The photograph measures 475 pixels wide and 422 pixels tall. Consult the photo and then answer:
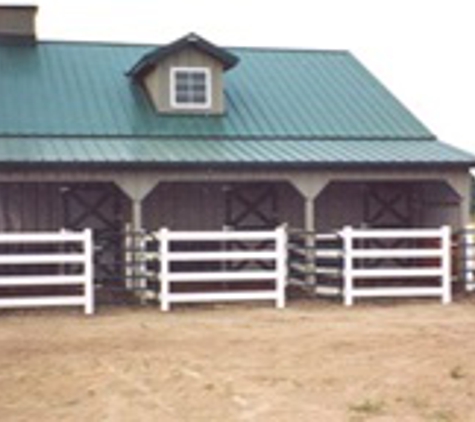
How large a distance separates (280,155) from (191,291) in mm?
3406

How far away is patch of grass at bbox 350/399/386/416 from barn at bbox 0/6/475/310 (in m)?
10.2

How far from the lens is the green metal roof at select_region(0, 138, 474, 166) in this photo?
1888 cm

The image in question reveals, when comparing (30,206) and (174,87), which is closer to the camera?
(30,206)

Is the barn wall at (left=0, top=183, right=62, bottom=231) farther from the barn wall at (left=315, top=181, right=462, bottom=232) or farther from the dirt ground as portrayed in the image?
the barn wall at (left=315, top=181, right=462, bottom=232)

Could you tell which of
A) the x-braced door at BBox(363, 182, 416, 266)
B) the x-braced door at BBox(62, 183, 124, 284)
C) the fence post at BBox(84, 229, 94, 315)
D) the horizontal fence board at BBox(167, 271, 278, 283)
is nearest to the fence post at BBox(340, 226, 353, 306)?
the horizontal fence board at BBox(167, 271, 278, 283)

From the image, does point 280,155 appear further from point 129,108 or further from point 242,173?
point 129,108

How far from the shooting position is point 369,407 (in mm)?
8656

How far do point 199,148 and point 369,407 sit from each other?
12511 millimetres

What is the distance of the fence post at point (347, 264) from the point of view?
55.3ft

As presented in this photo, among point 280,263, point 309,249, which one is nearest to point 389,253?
point 309,249

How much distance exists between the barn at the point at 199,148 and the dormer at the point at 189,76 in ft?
0.09

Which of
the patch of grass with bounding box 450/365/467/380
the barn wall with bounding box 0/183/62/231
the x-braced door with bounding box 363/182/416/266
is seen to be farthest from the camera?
the x-braced door with bounding box 363/182/416/266

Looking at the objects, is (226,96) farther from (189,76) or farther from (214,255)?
(214,255)

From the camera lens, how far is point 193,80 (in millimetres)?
23109
